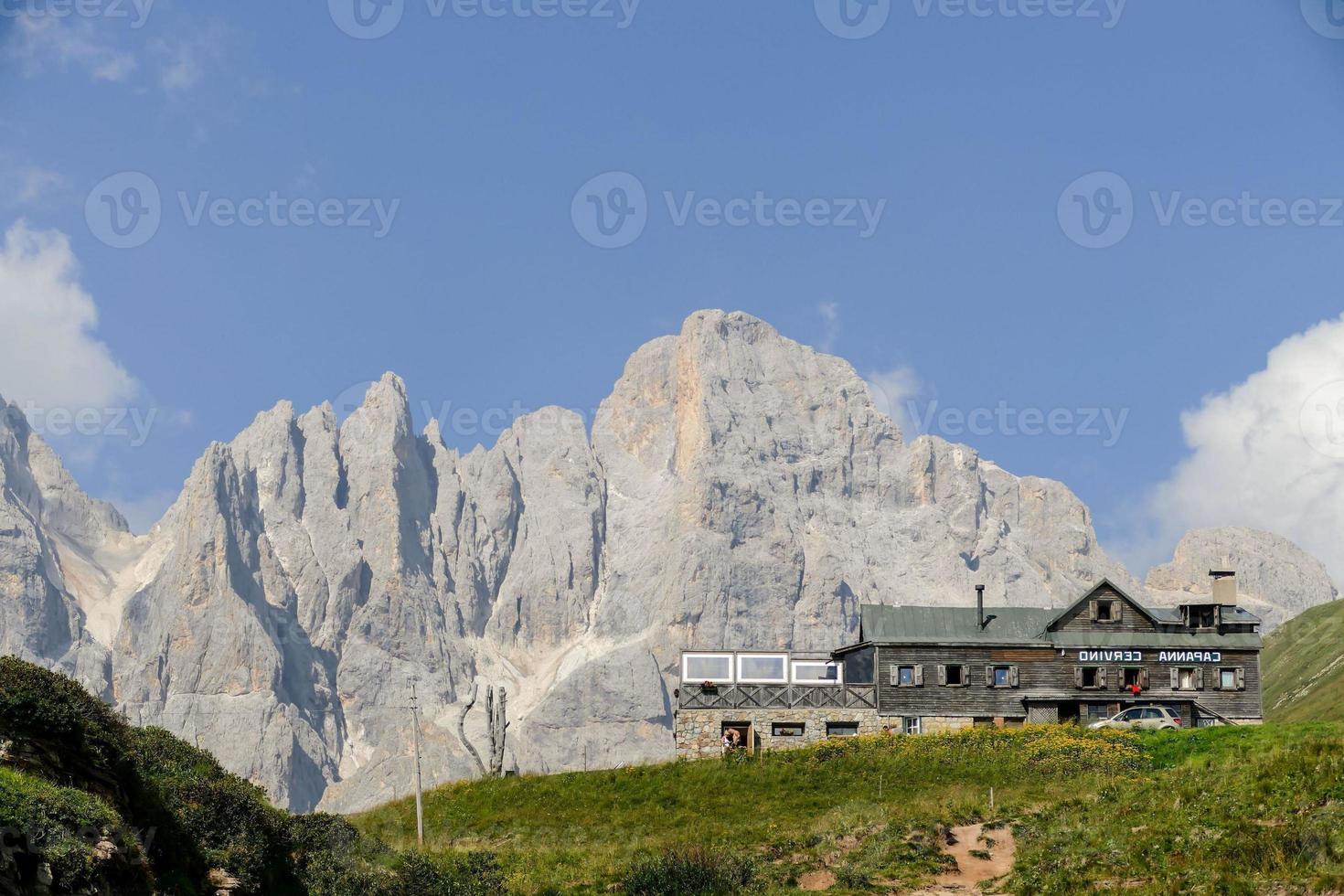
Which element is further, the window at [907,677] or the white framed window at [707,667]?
the window at [907,677]

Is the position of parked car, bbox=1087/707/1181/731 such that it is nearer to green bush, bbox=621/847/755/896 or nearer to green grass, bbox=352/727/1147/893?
green grass, bbox=352/727/1147/893

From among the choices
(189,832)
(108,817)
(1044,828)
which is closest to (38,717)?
(108,817)

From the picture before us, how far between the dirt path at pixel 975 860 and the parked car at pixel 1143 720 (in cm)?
2123

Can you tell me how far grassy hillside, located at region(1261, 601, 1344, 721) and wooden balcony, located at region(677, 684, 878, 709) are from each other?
63588mm

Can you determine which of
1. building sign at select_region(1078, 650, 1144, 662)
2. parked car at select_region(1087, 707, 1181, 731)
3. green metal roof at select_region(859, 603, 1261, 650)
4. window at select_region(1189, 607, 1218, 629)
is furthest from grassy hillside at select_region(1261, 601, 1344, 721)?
parked car at select_region(1087, 707, 1181, 731)

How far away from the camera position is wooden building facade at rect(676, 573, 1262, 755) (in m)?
67.3

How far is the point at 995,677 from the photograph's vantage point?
70.0 meters

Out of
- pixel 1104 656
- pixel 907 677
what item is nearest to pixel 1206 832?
pixel 907 677

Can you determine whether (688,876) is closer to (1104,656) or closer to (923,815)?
(923,815)

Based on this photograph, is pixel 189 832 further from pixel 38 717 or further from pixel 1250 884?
pixel 1250 884

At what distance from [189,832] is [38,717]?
550cm

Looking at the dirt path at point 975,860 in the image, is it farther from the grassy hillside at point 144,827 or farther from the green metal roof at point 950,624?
the green metal roof at point 950,624

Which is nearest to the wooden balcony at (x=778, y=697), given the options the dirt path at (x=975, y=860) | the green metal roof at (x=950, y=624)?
the green metal roof at (x=950, y=624)

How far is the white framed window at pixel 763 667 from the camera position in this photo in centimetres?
6956
